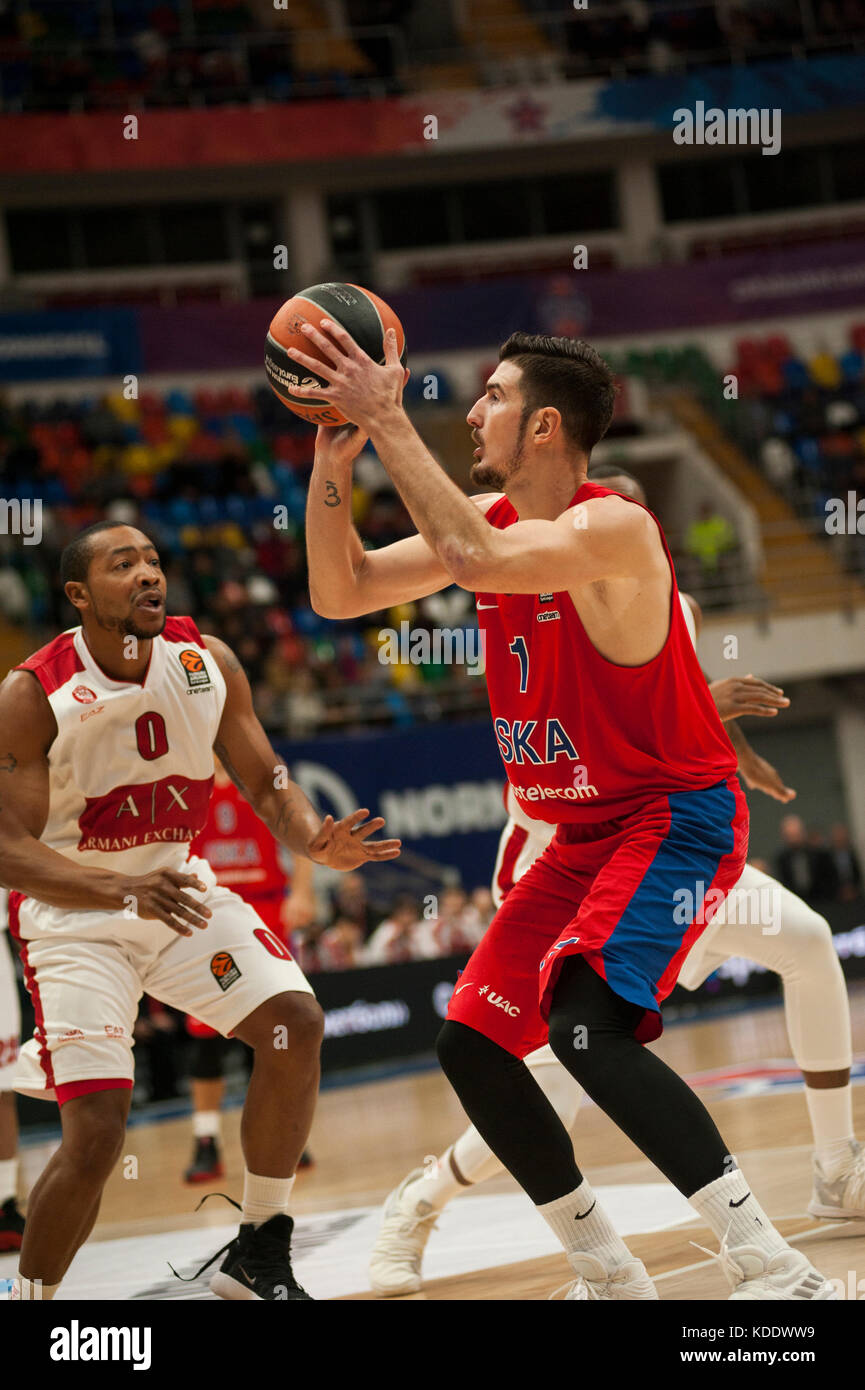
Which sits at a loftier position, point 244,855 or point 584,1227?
point 244,855

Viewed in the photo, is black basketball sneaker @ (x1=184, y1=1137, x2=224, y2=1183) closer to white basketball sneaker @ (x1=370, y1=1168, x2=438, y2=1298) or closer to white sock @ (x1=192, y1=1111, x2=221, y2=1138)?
white sock @ (x1=192, y1=1111, x2=221, y2=1138)

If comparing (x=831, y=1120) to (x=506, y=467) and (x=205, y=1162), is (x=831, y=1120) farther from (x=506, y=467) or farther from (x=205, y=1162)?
(x=205, y=1162)

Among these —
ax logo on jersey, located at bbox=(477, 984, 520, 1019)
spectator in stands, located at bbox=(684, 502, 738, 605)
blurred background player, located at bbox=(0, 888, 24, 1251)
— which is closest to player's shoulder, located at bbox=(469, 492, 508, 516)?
ax logo on jersey, located at bbox=(477, 984, 520, 1019)

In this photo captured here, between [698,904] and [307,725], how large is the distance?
12.9 meters

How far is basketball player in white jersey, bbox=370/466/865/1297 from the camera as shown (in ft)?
15.2

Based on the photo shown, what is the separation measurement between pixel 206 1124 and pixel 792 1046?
145 inches

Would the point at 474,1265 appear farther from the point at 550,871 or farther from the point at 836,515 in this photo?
the point at 836,515

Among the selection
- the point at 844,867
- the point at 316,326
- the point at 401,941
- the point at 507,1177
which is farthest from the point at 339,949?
the point at 316,326

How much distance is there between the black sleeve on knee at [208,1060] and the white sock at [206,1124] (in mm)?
181

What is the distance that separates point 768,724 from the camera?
2142 centimetres

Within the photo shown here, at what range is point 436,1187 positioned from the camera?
474cm

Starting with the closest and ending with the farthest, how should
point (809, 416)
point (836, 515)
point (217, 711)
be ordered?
point (217, 711) → point (836, 515) → point (809, 416)
